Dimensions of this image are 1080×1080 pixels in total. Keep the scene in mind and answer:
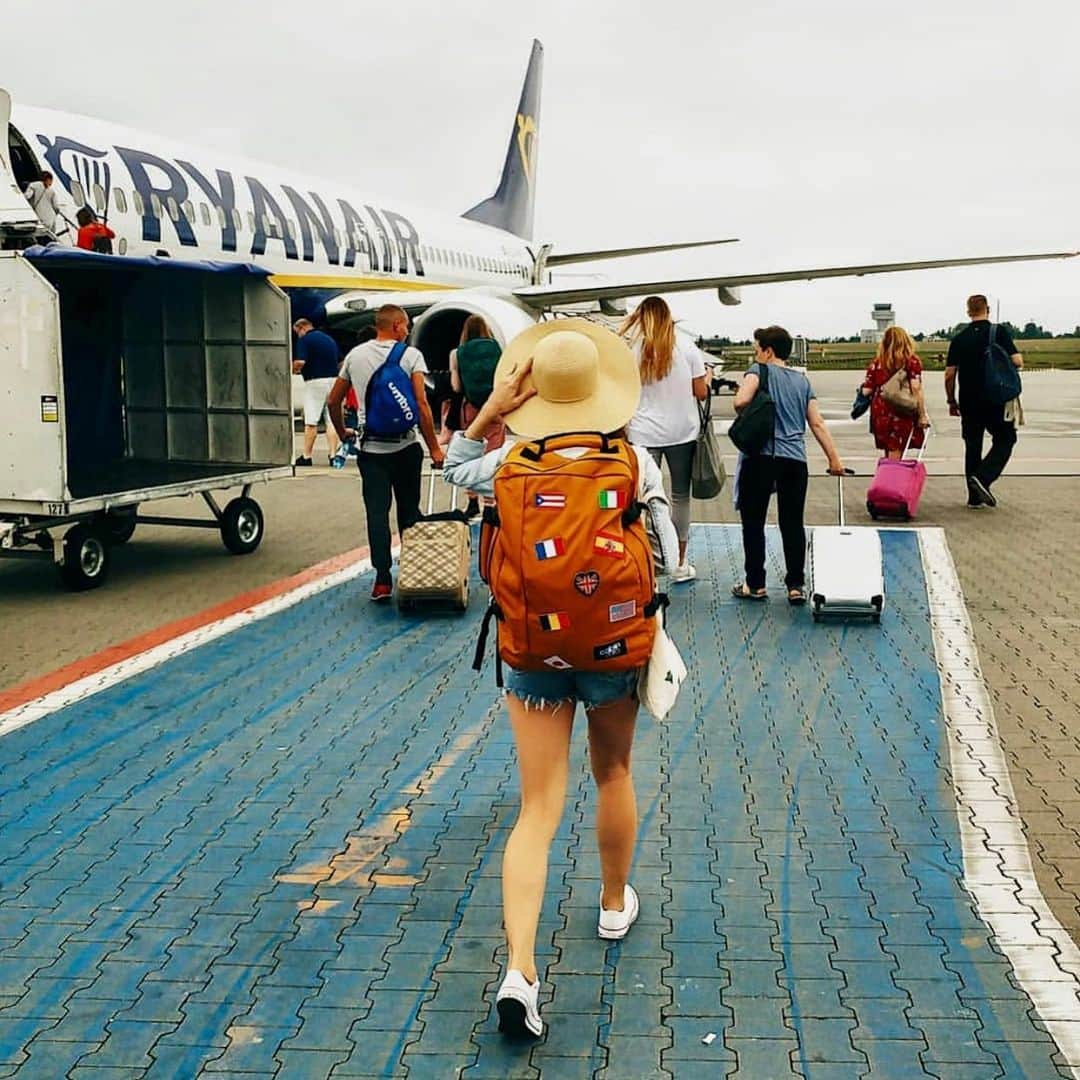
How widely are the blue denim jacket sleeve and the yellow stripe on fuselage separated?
1472 centimetres

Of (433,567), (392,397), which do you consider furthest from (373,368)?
(433,567)

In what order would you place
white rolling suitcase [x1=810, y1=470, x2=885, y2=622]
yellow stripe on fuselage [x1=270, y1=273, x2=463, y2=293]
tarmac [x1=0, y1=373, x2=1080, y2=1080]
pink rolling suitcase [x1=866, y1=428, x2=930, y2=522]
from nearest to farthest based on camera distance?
1. tarmac [x1=0, y1=373, x2=1080, y2=1080]
2. white rolling suitcase [x1=810, y1=470, x2=885, y2=622]
3. pink rolling suitcase [x1=866, y1=428, x2=930, y2=522]
4. yellow stripe on fuselage [x1=270, y1=273, x2=463, y2=293]

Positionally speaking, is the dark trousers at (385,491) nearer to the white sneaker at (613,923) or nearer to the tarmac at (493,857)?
the tarmac at (493,857)

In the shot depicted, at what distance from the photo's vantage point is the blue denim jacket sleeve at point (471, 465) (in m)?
4.10

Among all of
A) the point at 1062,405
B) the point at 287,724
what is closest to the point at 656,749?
the point at 287,724

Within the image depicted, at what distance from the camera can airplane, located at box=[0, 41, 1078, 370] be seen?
15.5 m

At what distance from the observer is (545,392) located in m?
3.80

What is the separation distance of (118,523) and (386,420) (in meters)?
3.87

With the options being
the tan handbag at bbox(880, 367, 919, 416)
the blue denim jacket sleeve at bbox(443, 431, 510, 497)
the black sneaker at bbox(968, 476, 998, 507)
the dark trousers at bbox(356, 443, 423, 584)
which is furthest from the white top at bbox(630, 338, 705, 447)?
the black sneaker at bbox(968, 476, 998, 507)

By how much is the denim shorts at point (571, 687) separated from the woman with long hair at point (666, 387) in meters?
5.19

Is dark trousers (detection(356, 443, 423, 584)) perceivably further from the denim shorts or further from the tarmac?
the denim shorts

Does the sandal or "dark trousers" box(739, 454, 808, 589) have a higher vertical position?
"dark trousers" box(739, 454, 808, 589)

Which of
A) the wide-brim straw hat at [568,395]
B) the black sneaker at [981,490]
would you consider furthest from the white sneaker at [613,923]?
the black sneaker at [981,490]

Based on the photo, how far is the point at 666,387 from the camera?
9.17 m
